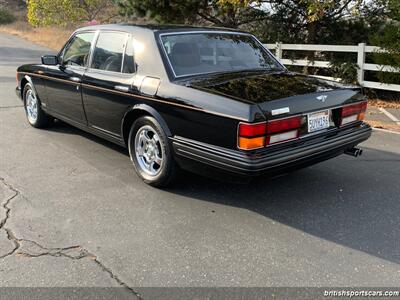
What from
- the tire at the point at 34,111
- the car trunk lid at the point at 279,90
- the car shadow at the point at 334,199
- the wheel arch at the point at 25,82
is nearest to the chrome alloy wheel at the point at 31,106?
the tire at the point at 34,111

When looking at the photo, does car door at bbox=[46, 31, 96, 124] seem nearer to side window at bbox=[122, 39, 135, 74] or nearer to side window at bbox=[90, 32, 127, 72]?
side window at bbox=[90, 32, 127, 72]

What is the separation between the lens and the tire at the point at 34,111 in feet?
22.3

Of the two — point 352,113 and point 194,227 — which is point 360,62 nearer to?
point 352,113

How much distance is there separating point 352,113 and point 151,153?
Answer: 2023 mm

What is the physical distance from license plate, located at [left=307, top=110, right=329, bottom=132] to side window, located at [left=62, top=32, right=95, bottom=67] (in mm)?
2917

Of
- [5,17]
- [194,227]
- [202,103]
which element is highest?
[5,17]

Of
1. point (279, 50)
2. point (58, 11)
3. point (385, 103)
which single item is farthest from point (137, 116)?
point (58, 11)

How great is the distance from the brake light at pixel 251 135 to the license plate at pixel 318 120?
566 millimetres

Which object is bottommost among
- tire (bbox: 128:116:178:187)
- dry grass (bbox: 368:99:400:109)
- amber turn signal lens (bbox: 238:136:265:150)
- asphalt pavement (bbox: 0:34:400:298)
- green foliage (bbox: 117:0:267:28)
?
asphalt pavement (bbox: 0:34:400:298)

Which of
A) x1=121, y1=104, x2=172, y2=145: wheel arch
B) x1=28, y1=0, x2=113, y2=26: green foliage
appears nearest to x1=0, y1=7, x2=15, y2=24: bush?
x1=28, y1=0, x2=113, y2=26: green foliage

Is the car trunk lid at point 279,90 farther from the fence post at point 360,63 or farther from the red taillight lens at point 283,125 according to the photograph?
the fence post at point 360,63

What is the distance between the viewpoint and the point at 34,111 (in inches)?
274

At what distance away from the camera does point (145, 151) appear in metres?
4.69

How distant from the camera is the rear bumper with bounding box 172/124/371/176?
141 inches
